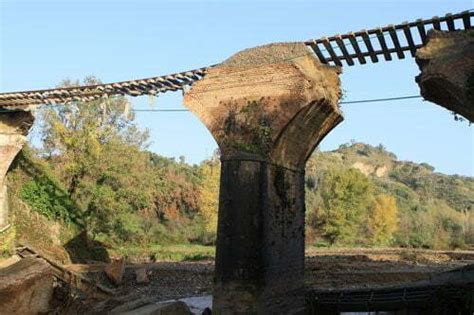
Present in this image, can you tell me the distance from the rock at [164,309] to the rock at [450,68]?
702 cm

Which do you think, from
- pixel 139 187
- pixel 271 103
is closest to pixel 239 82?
pixel 271 103

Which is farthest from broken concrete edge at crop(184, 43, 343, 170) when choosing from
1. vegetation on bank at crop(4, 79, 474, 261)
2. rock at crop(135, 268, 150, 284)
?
rock at crop(135, 268, 150, 284)

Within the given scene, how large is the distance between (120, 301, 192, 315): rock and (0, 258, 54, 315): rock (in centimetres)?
229

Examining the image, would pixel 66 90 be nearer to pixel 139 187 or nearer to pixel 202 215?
pixel 139 187

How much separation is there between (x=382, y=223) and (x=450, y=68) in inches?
1962

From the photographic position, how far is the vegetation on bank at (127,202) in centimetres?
2345

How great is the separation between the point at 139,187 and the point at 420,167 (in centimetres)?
11273

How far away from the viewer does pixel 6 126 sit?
20062 mm

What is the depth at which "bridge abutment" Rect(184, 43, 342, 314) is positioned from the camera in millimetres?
10484

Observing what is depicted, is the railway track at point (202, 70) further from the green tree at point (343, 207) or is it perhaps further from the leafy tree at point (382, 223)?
the leafy tree at point (382, 223)

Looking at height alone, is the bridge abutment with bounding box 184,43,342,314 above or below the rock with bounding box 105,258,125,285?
above

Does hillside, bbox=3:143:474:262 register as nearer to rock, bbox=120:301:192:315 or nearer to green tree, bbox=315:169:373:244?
green tree, bbox=315:169:373:244

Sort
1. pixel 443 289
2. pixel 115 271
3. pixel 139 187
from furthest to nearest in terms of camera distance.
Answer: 1. pixel 139 187
2. pixel 115 271
3. pixel 443 289

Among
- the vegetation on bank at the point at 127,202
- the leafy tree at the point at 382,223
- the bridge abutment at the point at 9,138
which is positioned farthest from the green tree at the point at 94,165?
the leafy tree at the point at 382,223
